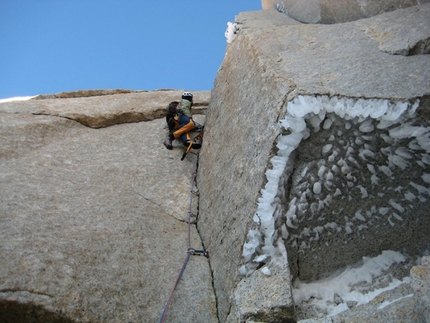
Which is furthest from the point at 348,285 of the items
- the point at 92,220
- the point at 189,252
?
the point at 92,220

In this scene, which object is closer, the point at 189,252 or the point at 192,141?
the point at 189,252

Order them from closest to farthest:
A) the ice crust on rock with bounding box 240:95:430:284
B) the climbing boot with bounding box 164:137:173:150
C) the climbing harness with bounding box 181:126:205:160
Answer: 1. the ice crust on rock with bounding box 240:95:430:284
2. the climbing harness with bounding box 181:126:205:160
3. the climbing boot with bounding box 164:137:173:150

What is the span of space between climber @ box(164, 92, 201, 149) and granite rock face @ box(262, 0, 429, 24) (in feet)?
5.94

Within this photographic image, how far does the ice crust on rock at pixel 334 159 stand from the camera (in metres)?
2.80

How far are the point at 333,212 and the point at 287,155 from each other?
58 cm

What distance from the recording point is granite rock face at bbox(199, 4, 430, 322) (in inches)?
112

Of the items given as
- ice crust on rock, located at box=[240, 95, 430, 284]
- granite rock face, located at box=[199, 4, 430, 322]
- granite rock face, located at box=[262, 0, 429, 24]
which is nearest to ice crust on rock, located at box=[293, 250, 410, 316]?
granite rock face, located at box=[199, 4, 430, 322]

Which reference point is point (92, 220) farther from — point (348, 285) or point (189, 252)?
point (348, 285)

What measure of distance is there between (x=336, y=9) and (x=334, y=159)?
244cm

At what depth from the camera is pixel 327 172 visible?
2.98 meters

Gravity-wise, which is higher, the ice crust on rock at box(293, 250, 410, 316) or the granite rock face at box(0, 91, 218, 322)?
the granite rock face at box(0, 91, 218, 322)

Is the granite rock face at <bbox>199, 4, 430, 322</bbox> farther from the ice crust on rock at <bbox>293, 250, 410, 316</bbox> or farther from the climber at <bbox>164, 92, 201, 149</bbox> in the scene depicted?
the climber at <bbox>164, 92, 201, 149</bbox>

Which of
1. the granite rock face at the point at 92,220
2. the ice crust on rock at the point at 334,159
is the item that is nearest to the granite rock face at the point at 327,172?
the ice crust on rock at the point at 334,159

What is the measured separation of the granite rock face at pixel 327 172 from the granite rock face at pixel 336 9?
2.14ft
